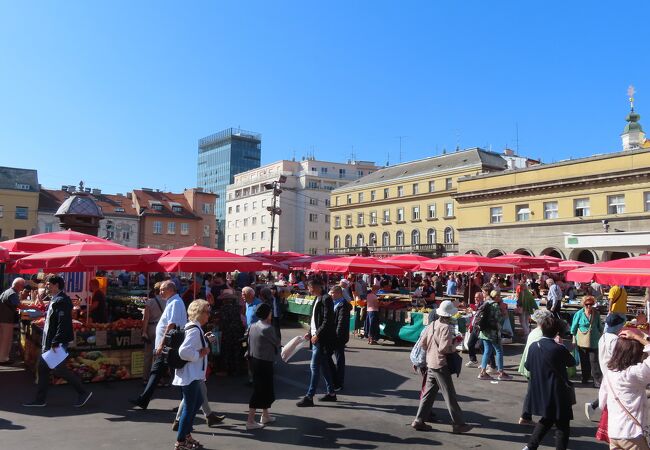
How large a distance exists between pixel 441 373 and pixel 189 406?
315 centimetres

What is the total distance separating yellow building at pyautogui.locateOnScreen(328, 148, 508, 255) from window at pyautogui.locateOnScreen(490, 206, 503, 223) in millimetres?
7692

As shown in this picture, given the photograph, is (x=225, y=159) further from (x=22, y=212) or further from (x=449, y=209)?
(x=449, y=209)

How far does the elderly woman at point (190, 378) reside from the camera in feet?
19.3

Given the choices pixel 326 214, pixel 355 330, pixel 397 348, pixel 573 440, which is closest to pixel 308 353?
pixel 397 348

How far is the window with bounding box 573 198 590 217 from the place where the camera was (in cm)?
4159

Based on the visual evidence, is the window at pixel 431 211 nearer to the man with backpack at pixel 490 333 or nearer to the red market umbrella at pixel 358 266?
the red market umbrella at pixel 358 266

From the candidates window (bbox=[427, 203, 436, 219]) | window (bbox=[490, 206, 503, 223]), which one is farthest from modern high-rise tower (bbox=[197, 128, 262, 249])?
window (bbox=[490, 206, 503, 223])

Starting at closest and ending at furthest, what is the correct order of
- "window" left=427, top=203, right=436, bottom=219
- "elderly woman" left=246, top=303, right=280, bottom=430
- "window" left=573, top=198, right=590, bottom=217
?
"elderly woman" left=246, top=303, right=280, bottom=430 → "window" left=573, top=198, right=590, bottom=217 → "window" left=427, top=203, right=436, bottom=219

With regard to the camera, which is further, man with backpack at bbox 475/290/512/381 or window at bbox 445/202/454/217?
window at bbox 445/202/454/217

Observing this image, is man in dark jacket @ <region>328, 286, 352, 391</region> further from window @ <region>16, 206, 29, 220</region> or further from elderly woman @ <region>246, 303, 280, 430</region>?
window @ <region>16, 206, 29, 220</region>

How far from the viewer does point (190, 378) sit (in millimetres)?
6020

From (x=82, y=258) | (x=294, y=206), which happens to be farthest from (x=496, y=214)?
(x=294, y=206)

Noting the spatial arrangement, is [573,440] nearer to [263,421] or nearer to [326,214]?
[263,421]

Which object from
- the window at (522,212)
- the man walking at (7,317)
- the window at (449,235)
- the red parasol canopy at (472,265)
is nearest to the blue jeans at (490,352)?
the red parasol canopy at (472,265)
